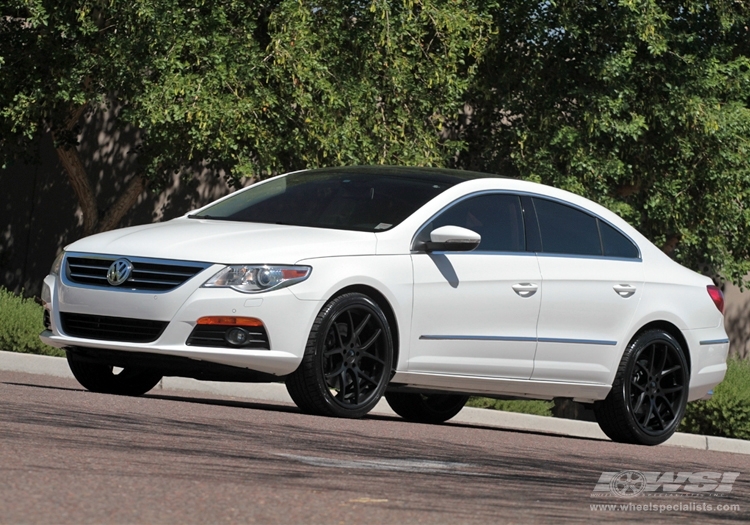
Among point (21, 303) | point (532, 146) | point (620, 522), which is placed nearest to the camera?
point (620, 522)

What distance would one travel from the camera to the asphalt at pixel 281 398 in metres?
12.6

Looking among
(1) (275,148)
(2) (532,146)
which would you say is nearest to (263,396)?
(1) (275,148)

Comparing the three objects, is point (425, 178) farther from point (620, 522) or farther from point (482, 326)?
point (620, 522)

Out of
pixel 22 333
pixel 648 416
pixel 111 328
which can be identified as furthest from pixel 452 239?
pixel 22 333

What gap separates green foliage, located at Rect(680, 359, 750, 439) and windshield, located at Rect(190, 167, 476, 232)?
20.2 ft

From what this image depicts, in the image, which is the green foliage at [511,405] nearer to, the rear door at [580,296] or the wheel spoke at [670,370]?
the wheel spoke at [670,370]

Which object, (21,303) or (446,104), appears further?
(446,104)

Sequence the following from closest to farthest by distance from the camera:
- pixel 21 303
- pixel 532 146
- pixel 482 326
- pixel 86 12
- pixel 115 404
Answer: pixel 115 404 < pixel 482 326 < pixel 21 303 < pixel 86 12 < pixel 532 146

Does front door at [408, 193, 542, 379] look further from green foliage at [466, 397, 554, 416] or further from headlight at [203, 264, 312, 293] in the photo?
green foliage at [466, 397, 554, 416]

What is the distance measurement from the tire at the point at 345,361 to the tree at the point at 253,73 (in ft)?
27.6

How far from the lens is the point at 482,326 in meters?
9.36

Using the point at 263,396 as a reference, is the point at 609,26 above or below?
above

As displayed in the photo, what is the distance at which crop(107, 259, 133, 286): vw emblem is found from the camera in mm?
8531

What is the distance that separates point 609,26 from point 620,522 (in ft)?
50.2
